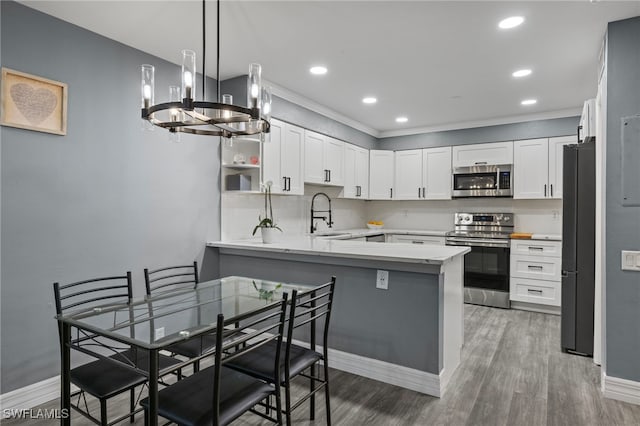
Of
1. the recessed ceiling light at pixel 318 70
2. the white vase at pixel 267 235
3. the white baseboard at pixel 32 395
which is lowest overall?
the white baseboard at pixel 32 395

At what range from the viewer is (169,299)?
213 centimetres

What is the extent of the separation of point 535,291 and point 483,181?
1.63m

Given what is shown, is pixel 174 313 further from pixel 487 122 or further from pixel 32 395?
pixel 487 122

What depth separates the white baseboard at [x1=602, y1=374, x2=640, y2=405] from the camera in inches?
97.9

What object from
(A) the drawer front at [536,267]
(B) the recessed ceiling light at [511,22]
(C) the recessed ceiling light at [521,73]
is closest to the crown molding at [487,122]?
(C) the recessed ceiling light at [521,73]

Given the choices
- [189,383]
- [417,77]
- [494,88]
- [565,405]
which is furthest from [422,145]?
[189,383]

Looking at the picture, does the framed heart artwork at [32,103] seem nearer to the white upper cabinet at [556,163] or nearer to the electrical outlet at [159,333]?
the electrical outlet at [159,333]

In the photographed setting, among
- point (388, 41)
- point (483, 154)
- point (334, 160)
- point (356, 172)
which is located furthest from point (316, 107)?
point (483, 154)

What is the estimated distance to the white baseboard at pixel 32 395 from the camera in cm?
231

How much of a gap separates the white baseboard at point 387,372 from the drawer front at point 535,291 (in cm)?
282

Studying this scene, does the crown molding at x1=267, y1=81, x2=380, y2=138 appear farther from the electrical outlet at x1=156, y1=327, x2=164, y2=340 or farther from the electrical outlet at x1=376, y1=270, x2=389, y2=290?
the electrical outlet at x1=156, y1=327, x2=164, y2=340

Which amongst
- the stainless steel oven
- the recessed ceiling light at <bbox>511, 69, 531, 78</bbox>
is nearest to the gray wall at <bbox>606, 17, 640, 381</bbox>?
the recessed ceiling light at <bbox>511, 69, 531, 78</bbox>

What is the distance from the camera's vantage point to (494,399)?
2518mm

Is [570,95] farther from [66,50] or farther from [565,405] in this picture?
[66,50]
